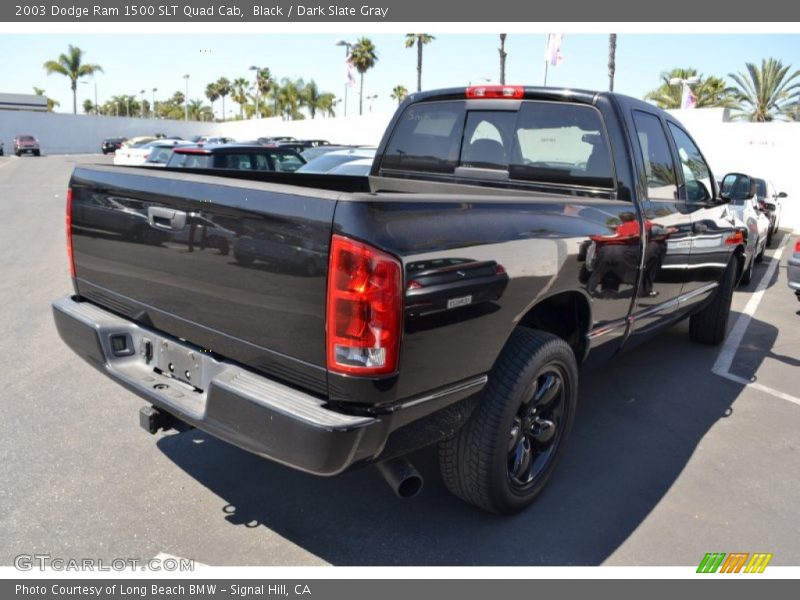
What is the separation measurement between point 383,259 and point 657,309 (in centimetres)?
276

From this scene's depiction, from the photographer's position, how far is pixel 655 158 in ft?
13.4

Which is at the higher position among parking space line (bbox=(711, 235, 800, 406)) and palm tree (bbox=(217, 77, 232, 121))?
palm tree (bbox=(217, 77, 232, 121))

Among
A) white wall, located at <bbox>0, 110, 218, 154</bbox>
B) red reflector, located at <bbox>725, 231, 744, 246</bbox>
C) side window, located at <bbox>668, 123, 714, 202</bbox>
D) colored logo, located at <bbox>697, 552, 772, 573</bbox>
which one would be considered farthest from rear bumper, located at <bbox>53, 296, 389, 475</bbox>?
white wall, located at <bbox>0, 110, 218, 154</bbox>

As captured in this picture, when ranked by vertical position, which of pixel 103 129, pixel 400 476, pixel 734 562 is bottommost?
pixel 734 562

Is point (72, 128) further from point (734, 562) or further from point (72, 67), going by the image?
point (734, 562)

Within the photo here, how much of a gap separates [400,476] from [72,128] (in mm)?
61884

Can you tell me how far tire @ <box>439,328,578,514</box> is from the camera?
274cm

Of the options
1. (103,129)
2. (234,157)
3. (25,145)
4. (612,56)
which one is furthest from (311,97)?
(234,157)

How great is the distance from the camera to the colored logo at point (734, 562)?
2.79 m

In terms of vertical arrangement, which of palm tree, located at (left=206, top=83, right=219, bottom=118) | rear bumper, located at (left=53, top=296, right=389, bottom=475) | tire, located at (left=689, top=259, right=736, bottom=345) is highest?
palm tree, located at (left=206, top=83, right=219, bottom=118)

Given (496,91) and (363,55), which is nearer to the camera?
(496,91)

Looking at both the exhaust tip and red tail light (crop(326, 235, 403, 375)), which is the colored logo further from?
red tail light (crop(326, 235, 403, 375))
